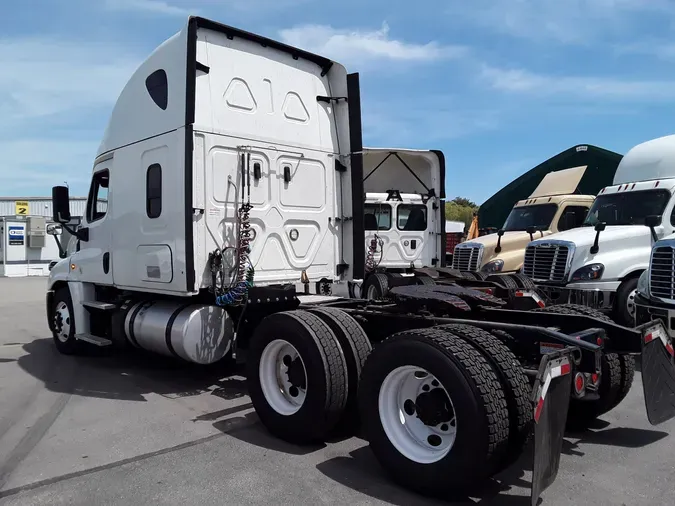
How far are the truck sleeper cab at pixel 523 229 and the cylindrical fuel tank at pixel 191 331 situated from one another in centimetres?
650

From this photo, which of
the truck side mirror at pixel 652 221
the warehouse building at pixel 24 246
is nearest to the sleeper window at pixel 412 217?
the truck side mirror at pixel 652 221

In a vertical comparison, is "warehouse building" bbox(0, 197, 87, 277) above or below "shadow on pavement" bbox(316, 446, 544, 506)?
above

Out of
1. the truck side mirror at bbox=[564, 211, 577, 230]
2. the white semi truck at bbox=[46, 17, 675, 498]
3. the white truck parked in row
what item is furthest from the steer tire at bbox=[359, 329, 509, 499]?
the truck side mirror at bbox=[564, 211, 577, 230]

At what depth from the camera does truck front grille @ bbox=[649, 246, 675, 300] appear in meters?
7.05

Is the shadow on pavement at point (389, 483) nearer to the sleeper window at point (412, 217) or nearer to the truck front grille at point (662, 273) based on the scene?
the truck front grille at point (662, 273)

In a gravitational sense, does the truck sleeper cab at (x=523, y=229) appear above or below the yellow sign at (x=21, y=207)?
below

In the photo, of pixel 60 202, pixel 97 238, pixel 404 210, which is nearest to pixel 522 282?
pixel 404 210

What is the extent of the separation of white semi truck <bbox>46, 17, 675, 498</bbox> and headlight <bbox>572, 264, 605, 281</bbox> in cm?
296

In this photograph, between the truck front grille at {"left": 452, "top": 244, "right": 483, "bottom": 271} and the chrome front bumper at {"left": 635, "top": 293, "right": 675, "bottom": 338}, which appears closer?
the chrome front bumper at {"left": 635, "top": 293, "right": 675, "bottom": 338}

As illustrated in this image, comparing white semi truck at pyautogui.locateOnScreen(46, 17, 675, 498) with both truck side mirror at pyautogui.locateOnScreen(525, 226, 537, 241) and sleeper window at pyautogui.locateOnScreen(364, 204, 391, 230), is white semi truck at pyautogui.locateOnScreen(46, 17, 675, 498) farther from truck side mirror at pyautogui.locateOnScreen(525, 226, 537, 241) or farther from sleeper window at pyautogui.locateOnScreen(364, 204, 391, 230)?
truck side mirror at pyautogui.locateOnScreen(525, 226, 537, 241)

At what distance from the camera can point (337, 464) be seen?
14.4ft

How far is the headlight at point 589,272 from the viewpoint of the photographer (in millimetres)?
8906

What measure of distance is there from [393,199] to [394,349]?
343 inches

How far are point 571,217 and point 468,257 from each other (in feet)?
7.45
